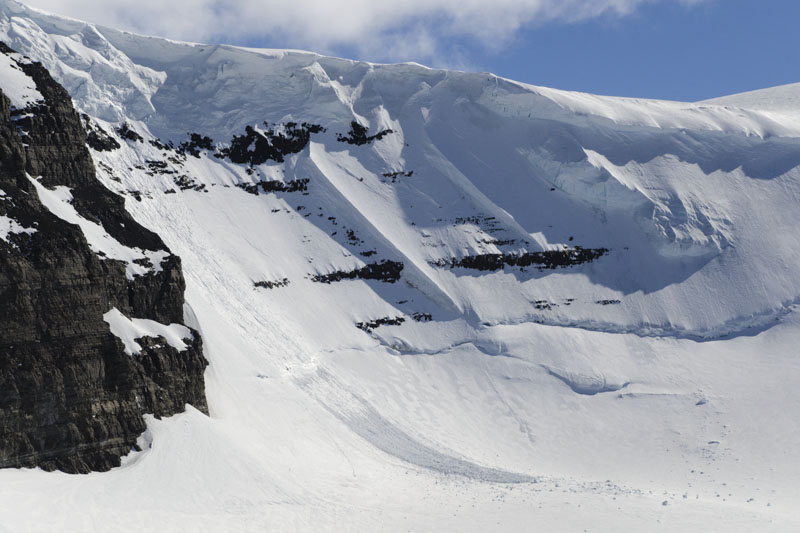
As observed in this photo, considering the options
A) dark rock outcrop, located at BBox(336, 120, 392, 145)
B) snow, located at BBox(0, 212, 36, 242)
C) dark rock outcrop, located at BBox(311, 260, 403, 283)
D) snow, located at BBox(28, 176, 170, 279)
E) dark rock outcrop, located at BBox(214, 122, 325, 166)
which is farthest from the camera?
dark rock outcrop, located at BBox(336, 120, 392, 145)

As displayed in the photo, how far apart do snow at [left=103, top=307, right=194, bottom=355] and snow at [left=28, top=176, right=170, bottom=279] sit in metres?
2.79

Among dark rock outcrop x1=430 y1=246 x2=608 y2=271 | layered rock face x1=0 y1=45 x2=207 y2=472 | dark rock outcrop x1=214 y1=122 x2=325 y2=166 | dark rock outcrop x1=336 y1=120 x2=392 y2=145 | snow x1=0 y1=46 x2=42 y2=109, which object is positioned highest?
dark rock outcrop x1=336 y1=120 x2=392 y2=145

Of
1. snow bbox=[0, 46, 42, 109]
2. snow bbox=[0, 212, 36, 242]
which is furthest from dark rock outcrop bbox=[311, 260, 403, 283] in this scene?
snow bbox=[0, 212, 36, 242]

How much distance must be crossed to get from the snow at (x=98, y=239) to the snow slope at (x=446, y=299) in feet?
2.22

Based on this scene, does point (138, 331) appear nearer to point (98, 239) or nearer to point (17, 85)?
point (98, 239)

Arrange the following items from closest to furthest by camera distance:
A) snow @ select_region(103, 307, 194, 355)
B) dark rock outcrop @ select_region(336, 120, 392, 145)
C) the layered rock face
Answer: the layered rock face
snow @ select_region(103, 307, 194, 355)
dark rock outcrop @ select_region(336, 120, 392, 145)

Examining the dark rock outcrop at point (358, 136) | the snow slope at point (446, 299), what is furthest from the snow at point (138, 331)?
the dark rock outcrop at point (358, 136)

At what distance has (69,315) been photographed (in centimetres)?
3362

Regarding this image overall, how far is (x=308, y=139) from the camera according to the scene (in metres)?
67.6

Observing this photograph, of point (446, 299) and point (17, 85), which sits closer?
point (17, 85)

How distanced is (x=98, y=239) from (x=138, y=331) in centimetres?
559

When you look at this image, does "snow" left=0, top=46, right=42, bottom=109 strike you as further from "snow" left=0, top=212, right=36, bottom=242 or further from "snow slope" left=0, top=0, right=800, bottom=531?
"snow" left=0, top=212, right=36, bottom=242

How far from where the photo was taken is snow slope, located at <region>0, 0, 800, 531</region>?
121 ft

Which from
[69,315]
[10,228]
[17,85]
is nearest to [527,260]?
[69,315]
